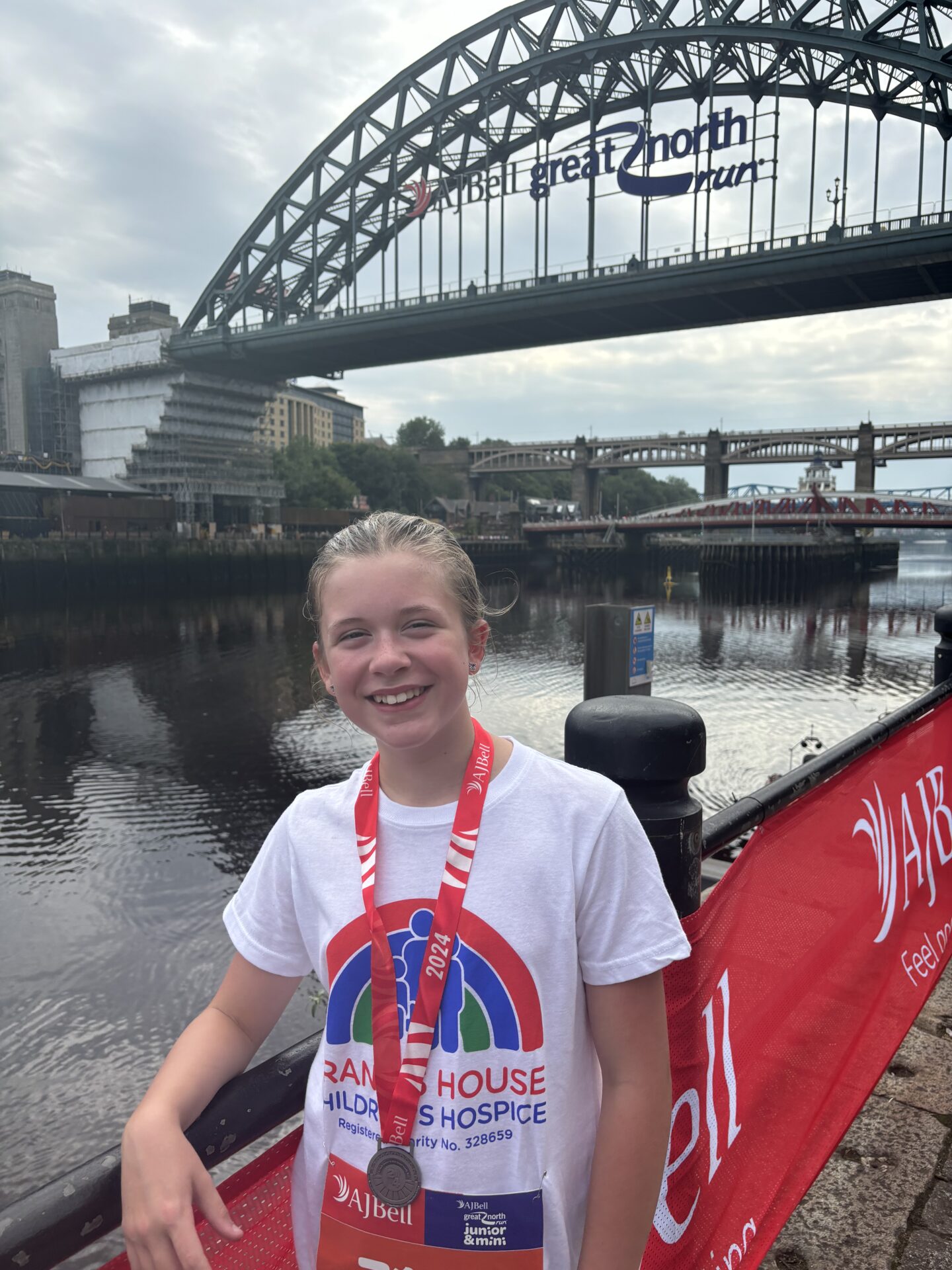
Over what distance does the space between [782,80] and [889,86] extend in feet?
18.9

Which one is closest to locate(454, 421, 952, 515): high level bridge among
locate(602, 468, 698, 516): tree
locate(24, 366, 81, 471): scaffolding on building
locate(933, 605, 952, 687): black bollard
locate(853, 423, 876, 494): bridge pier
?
locate(853, 423, 876, 494): bridge pier

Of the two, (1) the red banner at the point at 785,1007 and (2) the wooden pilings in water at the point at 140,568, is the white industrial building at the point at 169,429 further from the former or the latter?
(1) the red banner at the point at 785,1007

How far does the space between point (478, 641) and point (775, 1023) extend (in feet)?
4.29

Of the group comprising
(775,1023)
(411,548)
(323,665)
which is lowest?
(775,1023)

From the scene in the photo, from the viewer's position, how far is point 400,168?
196ft

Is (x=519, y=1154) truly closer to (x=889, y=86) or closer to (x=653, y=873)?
(x=653, y=873)

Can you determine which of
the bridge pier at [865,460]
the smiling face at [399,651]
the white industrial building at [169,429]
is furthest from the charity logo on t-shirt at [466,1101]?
the bridge pier at [865,460]

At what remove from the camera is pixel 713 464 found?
330 ft

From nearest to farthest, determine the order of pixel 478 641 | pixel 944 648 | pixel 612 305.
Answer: pixel 478 641
pixel 944 648
pixel 612 305

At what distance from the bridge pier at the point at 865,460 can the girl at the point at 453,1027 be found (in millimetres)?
97466

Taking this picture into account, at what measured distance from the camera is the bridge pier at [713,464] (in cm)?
10012

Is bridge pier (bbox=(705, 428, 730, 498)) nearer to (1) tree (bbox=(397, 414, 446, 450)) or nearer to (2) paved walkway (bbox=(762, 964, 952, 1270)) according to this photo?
(1) tree (bbox=(397, 414, 446, 450))

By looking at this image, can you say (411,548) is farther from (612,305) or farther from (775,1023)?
(612,305)

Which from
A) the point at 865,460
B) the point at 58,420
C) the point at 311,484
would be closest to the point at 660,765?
the point at 58,420
